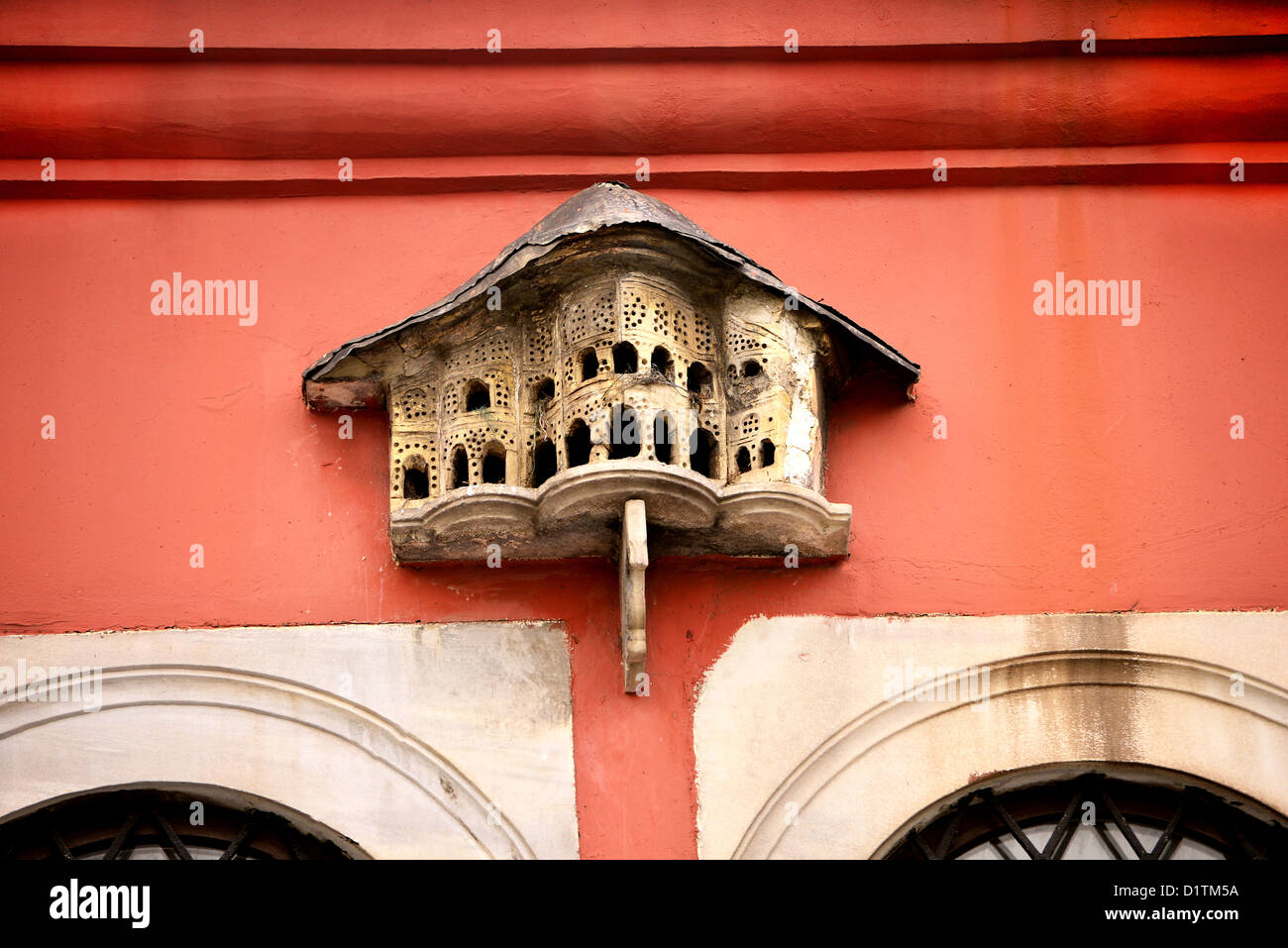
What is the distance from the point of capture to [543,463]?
17.1 feet

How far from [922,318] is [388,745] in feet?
6.31

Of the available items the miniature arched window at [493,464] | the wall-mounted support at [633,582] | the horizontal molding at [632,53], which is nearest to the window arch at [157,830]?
the wall-mounted support at [633,582]

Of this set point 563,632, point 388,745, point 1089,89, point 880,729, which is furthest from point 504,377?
point 1089,89

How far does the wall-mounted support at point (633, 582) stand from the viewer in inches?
191

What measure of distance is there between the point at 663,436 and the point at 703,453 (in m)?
0.23

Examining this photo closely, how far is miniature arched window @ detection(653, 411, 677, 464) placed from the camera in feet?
16.5

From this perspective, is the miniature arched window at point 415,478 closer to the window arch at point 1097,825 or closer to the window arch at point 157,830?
the window arch at point 157,830

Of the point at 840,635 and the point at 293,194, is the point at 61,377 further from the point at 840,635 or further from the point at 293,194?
the point at 840,635

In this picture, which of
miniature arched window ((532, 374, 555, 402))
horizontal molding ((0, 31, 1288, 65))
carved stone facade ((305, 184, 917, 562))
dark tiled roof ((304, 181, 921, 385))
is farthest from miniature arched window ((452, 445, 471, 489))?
horizontal molding ((0, 31, 1288, 65))

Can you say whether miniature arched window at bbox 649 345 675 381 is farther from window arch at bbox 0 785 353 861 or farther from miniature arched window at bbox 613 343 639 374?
window arch at bbox 0 785 353 861

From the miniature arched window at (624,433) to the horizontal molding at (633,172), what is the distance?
1098 mm

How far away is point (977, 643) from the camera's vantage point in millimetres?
5180

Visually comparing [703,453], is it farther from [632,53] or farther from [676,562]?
[632,53]

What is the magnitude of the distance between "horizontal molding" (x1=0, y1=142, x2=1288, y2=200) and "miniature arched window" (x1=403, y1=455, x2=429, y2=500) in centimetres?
97
